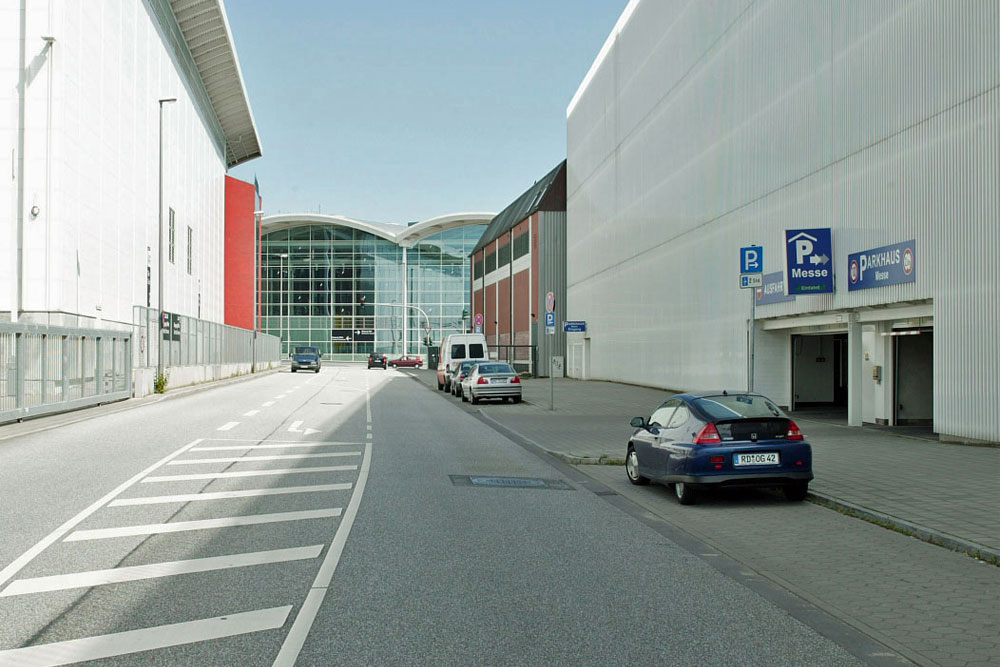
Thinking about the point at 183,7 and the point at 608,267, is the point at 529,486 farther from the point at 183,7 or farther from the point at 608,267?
the point at 183,7

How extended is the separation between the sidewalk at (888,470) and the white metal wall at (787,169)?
167cm

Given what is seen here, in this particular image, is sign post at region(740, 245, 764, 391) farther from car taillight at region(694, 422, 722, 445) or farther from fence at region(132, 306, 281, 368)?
fence at region(132, 306, 281, 368)

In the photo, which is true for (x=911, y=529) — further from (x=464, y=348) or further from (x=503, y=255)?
(x=503, y=255)

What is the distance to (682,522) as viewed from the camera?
9.09 metres

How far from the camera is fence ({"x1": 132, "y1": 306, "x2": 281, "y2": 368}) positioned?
30422 millimetres

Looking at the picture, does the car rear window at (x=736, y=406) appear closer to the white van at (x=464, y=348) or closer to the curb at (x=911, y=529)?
the curb at (x=911, y=529)

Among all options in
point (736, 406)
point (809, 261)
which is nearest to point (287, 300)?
point (809, 261)

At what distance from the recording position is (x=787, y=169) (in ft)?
73.3

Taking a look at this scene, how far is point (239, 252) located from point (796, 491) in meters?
70.4

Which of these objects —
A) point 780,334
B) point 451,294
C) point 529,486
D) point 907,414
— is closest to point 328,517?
point 529,486

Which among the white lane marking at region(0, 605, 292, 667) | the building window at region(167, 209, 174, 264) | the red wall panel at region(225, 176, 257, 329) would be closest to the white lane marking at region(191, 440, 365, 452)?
the white lane marking at region(0, 605, 292, 667)

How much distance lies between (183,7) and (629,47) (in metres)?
25.9

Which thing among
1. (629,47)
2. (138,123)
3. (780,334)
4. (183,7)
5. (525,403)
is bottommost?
(525,403)

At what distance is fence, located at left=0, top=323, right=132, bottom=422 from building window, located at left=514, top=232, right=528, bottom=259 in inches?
1426
